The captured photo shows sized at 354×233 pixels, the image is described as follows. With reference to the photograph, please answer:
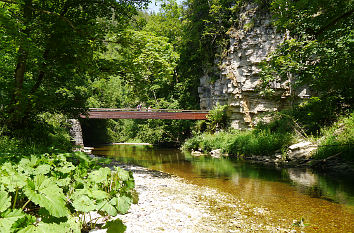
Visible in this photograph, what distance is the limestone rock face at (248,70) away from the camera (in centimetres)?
1822

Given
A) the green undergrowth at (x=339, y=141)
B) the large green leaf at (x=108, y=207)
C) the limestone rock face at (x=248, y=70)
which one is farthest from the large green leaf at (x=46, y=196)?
the limestone rock face at (x=248, y=70)

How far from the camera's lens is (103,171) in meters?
3.68

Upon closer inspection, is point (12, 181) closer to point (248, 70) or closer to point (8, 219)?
point (8, 219)

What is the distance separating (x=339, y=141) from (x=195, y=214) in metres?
8.19

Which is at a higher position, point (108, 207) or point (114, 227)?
point (108, 207)

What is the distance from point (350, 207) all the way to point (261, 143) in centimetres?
903

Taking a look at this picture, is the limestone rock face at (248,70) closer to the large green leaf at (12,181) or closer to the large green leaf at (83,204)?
the large green leaf at (83,204)

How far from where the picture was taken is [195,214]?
4.27m

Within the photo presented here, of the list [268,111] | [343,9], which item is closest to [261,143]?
[268,111]

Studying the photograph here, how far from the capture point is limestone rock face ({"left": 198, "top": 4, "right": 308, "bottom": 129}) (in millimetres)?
18217

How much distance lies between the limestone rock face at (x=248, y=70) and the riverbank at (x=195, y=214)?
1419 centimetres

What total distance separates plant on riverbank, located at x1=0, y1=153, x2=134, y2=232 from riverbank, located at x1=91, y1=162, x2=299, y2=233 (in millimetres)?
518

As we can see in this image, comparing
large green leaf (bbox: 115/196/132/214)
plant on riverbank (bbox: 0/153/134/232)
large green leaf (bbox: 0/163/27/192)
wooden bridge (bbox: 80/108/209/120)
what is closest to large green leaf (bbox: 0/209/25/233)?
plant on riverbank (bbox: 0/153/134/232)

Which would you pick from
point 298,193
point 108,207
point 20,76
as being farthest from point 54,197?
point 298,193
